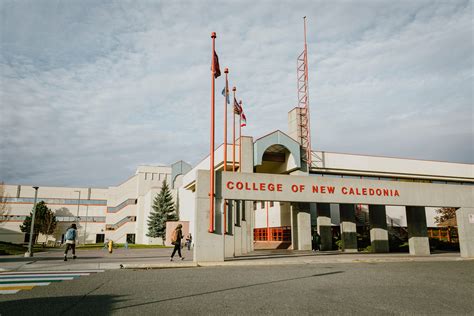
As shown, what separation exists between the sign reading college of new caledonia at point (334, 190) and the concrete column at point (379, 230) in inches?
221

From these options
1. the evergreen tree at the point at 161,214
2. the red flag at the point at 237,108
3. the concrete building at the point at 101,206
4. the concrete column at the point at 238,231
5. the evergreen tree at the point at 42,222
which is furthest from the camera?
the evergreen tree at the point at 42,222

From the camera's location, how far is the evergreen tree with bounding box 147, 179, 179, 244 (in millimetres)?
54219

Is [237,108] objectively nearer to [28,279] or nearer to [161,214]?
[28,279]

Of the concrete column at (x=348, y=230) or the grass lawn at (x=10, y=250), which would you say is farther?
the concrete column at (x=348, y=230)

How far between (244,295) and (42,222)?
65.4m

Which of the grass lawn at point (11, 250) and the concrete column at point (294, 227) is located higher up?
the concrete column at point (294, 227)

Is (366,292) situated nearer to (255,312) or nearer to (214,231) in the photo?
(255,312)

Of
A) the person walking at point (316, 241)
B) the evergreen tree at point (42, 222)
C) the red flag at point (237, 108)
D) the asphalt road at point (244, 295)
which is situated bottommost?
the asphalt road at point (244, 295)

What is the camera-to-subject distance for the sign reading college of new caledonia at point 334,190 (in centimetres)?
1830

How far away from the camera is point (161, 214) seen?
5422 centimetres

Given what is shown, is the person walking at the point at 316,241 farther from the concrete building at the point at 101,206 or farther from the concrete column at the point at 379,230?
the concrete building at the point at 101,206

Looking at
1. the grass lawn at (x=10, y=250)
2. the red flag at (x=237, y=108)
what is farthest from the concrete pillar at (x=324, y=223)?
the grass lawn at (x=10, y=250)

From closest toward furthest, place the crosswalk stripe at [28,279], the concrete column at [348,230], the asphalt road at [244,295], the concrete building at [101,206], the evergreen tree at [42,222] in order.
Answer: the asphalt road at [244,295]
the crosswalk stripe at [28,279]
the concrete column at [348,230]
the concrete building at [101,206]
the evergreen tree at [42,222]

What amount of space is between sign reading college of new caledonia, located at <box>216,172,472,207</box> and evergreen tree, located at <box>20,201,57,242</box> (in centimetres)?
5635
